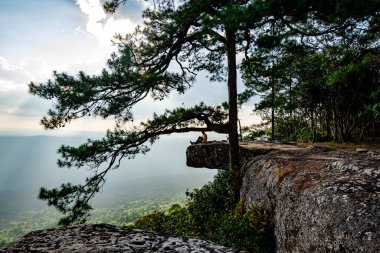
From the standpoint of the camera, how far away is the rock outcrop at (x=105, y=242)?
4.17 metres

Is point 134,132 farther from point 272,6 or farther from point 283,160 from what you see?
point 272,6

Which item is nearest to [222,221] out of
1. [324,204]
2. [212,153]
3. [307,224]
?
[212,153]

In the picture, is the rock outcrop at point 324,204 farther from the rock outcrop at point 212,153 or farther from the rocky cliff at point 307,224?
the rock outcrop at point 212,153

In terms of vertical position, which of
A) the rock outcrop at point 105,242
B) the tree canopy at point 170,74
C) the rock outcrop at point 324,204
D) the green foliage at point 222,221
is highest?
the tree canopy at point 170,74

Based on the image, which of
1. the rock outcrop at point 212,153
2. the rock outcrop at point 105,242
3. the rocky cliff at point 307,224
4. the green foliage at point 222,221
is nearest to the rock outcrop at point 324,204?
the rocky cliff at point 307,224

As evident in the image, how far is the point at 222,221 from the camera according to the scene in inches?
418

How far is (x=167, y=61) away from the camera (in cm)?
1094

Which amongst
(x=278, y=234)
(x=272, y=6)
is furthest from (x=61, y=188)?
(x=272, y=6)

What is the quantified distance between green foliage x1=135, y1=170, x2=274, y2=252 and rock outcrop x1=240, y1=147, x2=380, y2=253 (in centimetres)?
41

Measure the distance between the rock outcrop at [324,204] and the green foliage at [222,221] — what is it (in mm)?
405

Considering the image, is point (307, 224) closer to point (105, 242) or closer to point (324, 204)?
point (324, 204)

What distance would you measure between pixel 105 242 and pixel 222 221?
270 inches

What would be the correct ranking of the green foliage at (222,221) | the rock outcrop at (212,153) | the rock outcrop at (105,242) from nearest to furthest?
the rock outcrop at (105,242), the green foliage at (222,221), the rock outcrop at (212,153)

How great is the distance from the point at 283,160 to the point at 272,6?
13.8 feet
